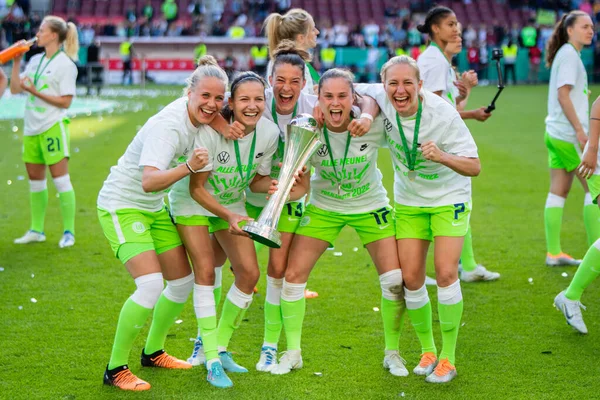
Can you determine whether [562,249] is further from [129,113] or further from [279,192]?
[129,113]

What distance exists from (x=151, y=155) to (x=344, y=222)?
1.28 metres

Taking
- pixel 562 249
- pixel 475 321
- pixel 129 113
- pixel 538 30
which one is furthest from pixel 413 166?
pixel 538 30

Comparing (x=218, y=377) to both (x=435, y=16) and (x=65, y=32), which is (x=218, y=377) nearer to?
(x=435, y=16)

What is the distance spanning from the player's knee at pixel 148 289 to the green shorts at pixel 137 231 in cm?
15

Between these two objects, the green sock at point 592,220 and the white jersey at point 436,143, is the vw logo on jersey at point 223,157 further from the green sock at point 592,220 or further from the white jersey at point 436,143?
the green sock at point 592,220

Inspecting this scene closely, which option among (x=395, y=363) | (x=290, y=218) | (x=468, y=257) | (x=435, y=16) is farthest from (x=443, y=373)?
(x=435, y=16)

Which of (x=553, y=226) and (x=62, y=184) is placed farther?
(x=62, y=184)

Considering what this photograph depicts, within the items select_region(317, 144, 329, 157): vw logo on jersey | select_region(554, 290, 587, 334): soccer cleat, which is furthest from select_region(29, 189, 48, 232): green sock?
select_region(554, 290, 587, 334): soccer cleat

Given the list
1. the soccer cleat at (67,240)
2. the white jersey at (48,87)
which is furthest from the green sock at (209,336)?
the white jersey at (48,87)

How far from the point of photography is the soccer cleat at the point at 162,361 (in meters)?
5.16

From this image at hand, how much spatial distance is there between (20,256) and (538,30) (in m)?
28.6

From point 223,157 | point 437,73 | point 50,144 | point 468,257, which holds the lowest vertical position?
point 468,257

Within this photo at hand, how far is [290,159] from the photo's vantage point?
191 inches

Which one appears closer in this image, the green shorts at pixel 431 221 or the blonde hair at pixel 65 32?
the green shorts at pixel 431 221
